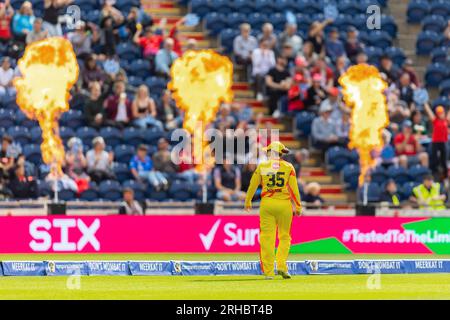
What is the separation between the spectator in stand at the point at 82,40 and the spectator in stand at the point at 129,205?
4.77 meters

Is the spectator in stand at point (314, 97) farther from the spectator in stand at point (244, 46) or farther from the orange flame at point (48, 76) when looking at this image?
the orange flame at point (48, 76)

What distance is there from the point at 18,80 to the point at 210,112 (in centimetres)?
420

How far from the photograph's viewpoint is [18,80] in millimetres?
31422

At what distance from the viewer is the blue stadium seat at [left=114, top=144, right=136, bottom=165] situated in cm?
3212

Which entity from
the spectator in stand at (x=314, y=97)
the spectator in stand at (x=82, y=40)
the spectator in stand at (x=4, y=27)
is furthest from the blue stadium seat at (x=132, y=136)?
the spectator in stand at (x=314, y=97)

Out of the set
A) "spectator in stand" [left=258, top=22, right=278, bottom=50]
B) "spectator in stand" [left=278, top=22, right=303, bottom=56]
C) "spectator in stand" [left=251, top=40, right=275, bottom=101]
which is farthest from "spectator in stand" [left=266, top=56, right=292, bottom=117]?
"spectator in stand" [left=278, top=22, right=303, bottom=56]

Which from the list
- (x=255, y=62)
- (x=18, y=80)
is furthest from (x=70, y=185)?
(x=255, y=62)

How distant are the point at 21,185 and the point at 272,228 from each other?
9.05 metres

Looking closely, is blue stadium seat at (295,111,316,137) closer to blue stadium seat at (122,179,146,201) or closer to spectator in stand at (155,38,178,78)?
Result: spectator in stand at (155,38,178,78)

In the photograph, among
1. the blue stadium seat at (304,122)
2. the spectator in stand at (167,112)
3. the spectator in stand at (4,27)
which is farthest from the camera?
the blue stadium seat at (304,122)

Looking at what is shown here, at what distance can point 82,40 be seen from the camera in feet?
110

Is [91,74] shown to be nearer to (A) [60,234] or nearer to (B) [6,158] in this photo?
(B) [6,158]

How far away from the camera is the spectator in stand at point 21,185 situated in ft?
97.3
